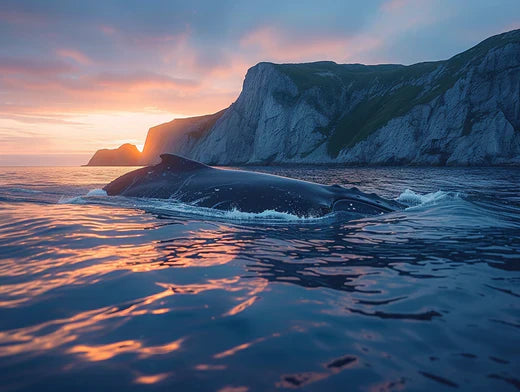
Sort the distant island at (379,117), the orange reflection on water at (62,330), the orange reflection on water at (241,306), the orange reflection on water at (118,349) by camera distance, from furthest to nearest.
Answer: the distant island at (379,117), the orange reflection on water at (241,306), the orange reflection on water at (62,330), the orange reflection on water at (118,349)

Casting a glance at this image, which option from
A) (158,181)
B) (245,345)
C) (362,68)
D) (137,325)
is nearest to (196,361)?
(245,345)

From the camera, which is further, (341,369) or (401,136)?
(401,136)

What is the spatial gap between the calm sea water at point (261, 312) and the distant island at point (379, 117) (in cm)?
5905

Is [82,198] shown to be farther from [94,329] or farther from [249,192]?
[94,329]

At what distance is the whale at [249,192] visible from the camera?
10.5 metres

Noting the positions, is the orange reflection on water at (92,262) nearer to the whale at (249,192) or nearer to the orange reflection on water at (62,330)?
the orange reflection on water at (62,330)

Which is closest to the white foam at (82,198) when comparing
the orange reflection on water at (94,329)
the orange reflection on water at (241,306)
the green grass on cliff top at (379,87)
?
the orange reflection on water at (94,329)

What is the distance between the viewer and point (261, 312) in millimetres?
3742

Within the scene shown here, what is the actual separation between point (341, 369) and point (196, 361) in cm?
104

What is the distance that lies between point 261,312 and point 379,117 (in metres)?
85.9

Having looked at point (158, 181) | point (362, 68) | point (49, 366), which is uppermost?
point (362, 68)

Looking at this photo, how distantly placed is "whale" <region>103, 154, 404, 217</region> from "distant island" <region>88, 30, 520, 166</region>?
177 feet

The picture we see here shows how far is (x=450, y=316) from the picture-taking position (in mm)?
3574

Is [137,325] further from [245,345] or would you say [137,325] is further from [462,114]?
[462,114]
